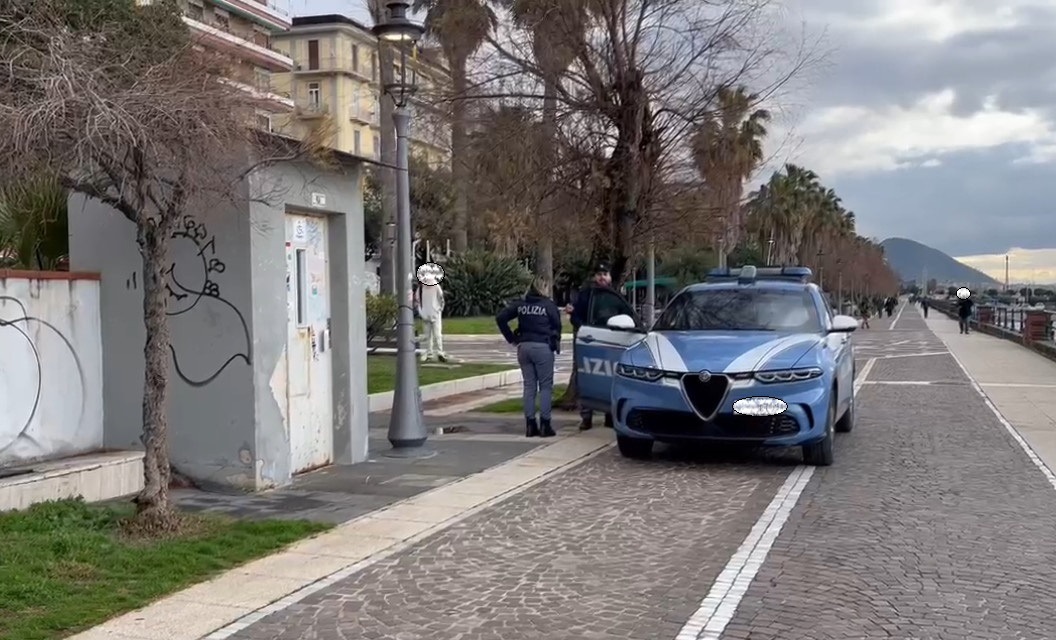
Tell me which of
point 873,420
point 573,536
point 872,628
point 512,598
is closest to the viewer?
point 872,628

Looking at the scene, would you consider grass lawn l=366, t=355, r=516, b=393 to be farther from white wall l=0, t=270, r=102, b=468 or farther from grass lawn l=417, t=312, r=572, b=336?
grass lawn l=417, t=312, r=572, b=336

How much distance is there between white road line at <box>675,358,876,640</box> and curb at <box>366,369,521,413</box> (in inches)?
297

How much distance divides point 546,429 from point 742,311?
2753 millimetres

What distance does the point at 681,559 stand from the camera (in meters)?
6.90

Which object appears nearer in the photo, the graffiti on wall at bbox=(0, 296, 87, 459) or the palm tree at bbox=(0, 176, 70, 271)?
the graffiti on wall at bbox=(0, 296, 87, 459)

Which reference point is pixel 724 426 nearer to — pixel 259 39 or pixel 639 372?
pixel 639 372

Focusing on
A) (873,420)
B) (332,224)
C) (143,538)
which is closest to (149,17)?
(332,224)

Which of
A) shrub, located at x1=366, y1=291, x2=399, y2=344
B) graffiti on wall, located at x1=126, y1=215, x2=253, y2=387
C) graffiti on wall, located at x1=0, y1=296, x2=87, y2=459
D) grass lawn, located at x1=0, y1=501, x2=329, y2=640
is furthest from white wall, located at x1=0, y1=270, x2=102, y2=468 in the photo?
shrub, located at x1=366, y1=291, x2=399, y2=344

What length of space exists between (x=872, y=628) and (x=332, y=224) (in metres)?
6.55

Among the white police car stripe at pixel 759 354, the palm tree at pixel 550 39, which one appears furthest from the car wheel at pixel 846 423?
the palm tree at pixel 550 39

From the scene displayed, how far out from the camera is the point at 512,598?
20.0 ft

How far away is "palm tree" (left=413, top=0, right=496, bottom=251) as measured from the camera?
14250mm

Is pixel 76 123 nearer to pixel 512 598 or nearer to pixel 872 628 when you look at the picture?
pixel 512 598

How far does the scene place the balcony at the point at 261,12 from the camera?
39.0 m
